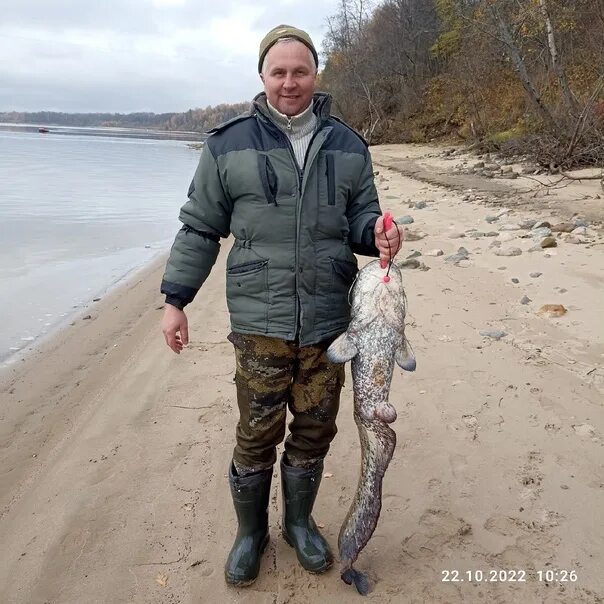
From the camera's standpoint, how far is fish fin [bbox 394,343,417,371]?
2.54 metres

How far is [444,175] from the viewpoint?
56.9ft

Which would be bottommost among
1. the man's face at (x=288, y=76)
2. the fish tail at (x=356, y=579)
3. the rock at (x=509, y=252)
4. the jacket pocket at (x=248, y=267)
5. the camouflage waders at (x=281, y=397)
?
the rock at (x=509, y=252)

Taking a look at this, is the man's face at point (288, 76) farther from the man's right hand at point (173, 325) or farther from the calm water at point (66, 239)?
the calm water at point (66, 239)

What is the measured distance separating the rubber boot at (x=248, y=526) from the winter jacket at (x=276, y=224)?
0.77m

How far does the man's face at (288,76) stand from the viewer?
8.09ft

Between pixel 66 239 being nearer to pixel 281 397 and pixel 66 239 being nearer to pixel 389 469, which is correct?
pixel 389 469

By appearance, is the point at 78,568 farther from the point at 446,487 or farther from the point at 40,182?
the point at 40,182

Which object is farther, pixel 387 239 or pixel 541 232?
pixel 541 232

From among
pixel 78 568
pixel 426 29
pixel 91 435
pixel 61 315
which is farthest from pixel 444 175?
pixel 426 29

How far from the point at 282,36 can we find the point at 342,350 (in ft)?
4.51

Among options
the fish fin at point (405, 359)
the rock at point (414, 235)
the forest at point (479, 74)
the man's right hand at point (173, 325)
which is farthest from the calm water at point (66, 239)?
the forest at point (479, 74)

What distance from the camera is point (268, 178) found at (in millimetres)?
2473

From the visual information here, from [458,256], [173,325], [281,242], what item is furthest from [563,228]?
[173,325]

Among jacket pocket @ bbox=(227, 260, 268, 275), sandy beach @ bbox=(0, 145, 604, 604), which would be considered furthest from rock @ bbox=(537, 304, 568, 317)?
jacket pocket @ bbox=(227, 260, 268, 275)
